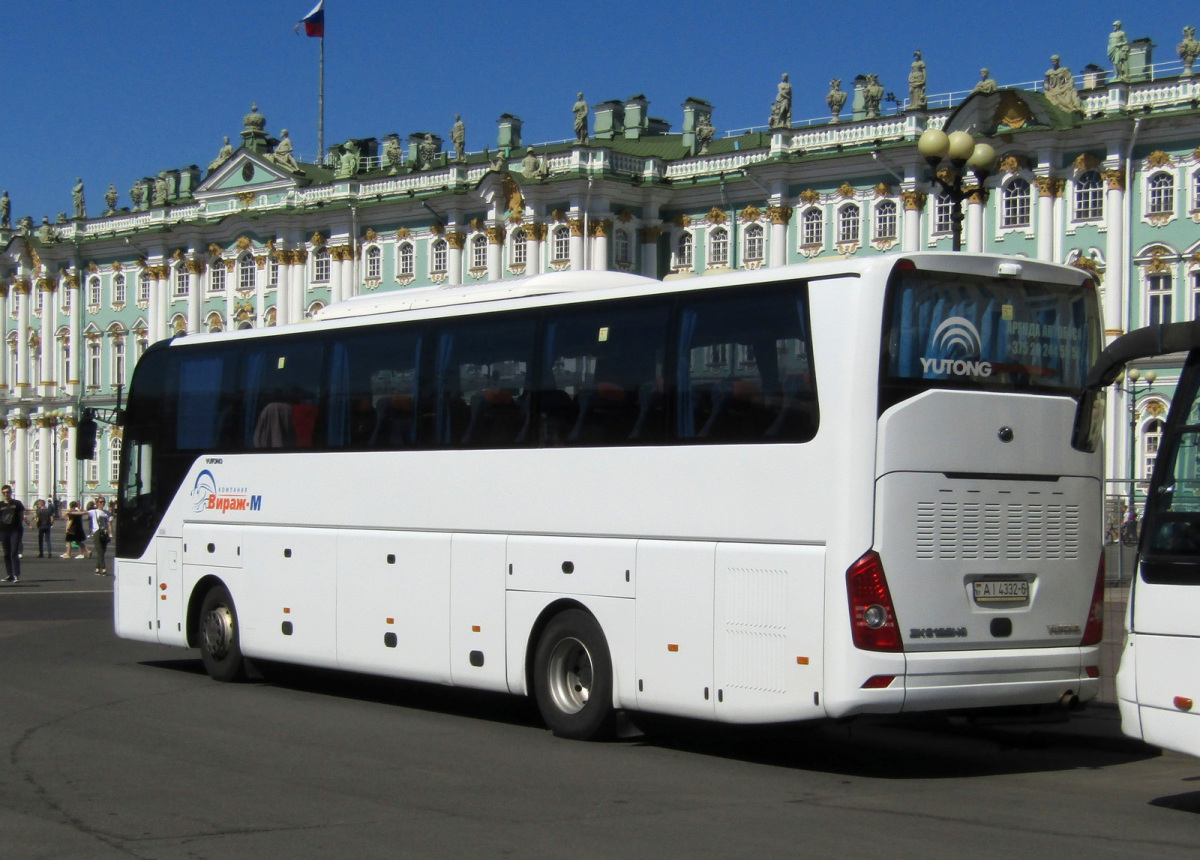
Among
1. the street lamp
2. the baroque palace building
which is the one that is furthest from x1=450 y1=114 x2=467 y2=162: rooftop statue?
the street lamp

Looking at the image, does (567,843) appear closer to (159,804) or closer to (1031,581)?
(159,804)

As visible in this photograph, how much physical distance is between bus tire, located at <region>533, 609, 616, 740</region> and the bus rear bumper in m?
2.58

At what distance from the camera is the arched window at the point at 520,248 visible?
212ft

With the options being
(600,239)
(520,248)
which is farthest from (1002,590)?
(520,248)

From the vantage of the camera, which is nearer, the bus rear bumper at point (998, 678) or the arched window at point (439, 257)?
the bus rear bumper at point (998, 678)

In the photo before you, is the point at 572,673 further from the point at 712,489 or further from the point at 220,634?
the point at 220,634

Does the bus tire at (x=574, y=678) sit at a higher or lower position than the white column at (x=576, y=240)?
lower

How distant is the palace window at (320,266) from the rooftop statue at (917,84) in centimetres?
2718

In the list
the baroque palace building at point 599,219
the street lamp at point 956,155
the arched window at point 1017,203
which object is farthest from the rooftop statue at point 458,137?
the street lamp at point 956,155

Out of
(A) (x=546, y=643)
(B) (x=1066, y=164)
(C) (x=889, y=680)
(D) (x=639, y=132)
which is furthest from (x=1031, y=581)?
(D) (x=639, y=132)

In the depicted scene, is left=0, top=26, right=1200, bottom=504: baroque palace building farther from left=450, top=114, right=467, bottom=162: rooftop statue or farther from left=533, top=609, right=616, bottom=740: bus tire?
left=533, top=609, right=616, bottom=740: bus tire

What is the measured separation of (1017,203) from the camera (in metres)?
53.6

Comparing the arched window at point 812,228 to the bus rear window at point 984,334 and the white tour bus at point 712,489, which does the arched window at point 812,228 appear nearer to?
the white tour bus at point 712,489

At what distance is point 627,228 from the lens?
6369cm
